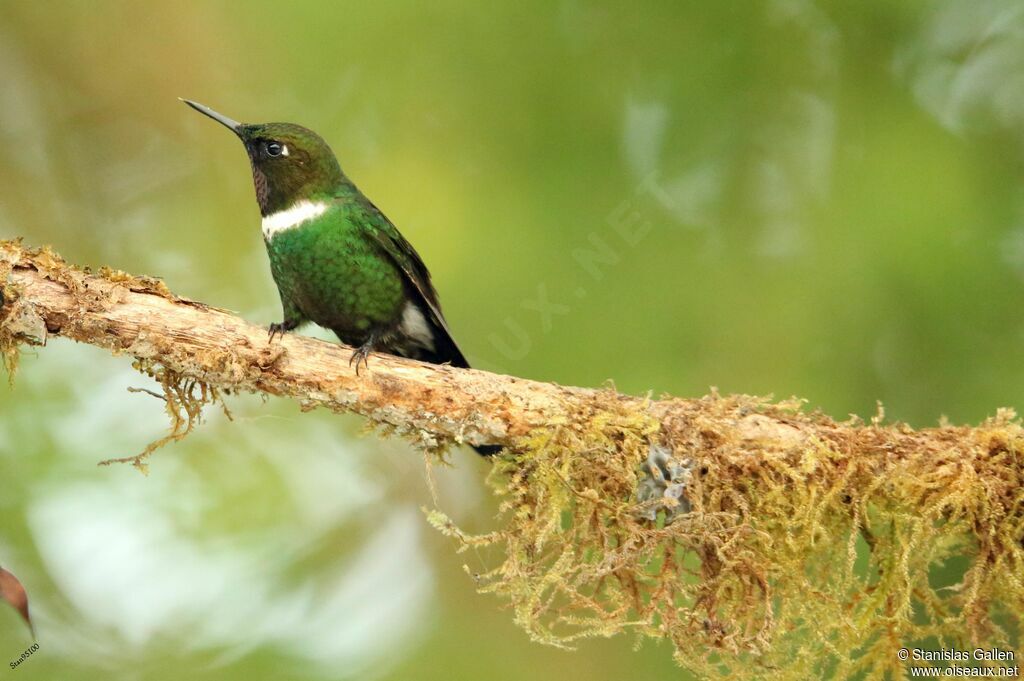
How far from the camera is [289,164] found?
4246 millimetres

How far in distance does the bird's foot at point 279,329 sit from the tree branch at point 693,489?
0.14 feet

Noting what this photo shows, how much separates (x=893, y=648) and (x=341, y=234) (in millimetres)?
2603

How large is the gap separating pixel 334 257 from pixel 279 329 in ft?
1.69

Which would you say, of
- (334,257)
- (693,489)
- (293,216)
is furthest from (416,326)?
(693,489)

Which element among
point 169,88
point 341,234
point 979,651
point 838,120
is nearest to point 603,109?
point 838,120

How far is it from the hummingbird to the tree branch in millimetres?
815

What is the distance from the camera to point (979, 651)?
119 inches

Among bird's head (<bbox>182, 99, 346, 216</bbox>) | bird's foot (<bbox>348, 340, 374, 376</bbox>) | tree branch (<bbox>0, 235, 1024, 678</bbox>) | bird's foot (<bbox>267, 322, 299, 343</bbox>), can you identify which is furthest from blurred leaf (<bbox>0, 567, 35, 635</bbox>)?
bird's head (<bbox>182, 99, 346, 216</bbox>)

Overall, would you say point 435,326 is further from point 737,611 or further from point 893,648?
point 893,648

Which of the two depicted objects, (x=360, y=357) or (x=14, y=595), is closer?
(x=14, y=595)

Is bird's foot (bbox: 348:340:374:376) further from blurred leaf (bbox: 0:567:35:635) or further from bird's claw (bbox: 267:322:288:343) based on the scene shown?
blurred leaf (bbox: 0:567:35:635)

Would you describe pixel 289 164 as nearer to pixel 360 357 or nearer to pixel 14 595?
pixel 360 357

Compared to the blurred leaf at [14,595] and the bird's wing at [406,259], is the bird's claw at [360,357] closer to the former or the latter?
the bird's wing at [406,259]

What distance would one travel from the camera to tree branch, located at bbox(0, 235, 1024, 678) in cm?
303
